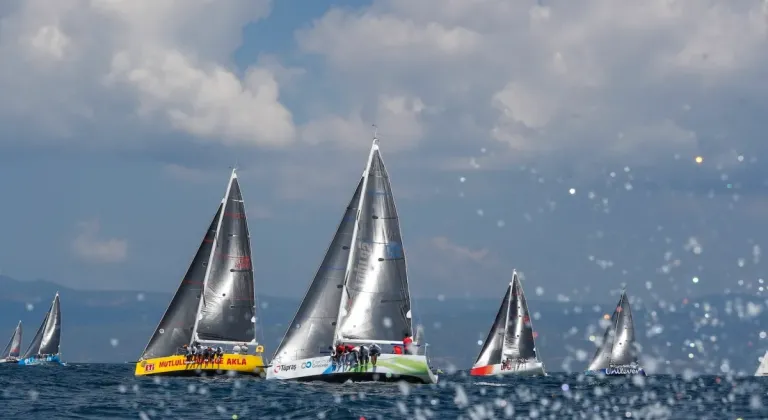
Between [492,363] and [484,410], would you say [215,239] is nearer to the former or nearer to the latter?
[484,410]

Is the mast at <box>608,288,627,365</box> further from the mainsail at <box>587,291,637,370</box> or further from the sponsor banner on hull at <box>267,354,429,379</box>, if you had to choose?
the sponsor banner on hull at <box>267,354,429,379</box>

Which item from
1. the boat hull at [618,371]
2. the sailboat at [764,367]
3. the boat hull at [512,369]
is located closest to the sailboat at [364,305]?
the boat hull at [512,369]

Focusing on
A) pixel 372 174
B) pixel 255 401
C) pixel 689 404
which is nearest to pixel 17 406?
pixel 255 401

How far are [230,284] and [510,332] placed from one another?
3909cm

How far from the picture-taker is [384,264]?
209 ft

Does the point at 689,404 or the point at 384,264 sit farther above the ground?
the point at 384,264

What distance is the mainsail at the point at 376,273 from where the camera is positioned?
63.5m

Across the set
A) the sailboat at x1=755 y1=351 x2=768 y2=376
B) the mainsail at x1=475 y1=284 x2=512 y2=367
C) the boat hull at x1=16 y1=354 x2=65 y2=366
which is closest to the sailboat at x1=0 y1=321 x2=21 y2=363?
the boat hull at x1=16 y1=354 x2=65 y2=366

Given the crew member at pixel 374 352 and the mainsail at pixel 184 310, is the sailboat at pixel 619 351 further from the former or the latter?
the crew member at pixel 374 352

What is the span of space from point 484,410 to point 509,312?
2272 inches

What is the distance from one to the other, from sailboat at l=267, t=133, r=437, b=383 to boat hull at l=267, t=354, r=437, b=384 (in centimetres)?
5

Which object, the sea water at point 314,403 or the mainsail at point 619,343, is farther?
the mainsail at point 619,343

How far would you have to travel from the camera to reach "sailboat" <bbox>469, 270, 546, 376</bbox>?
10975 centimetres

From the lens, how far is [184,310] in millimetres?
77125
